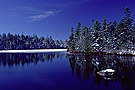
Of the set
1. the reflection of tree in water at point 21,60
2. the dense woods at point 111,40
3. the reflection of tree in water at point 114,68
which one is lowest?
the reflection of tree in water at point 21,60

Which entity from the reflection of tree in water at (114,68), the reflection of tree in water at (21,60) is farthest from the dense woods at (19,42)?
the reflection of tree in water at (114,68)

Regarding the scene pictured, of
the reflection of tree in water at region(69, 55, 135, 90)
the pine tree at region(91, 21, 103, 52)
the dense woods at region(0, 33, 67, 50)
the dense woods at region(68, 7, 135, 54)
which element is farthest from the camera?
the dense woods at region(0, 33, 67, 50)

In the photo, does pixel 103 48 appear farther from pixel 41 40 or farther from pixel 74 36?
pixel 41 40

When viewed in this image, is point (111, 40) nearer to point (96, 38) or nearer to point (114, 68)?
point (96, 38)

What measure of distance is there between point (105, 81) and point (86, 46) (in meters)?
57.7

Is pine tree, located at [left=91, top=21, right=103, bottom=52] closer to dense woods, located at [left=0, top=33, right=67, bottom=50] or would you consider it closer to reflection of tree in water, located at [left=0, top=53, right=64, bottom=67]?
reflection of tree in water, located at [left=0, top=53, right=64, bottom=67]

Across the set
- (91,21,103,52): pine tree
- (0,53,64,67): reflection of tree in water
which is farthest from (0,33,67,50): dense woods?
(91,21,103,52): pine tree

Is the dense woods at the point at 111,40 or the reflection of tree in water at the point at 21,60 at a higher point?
the dense woods at the point at 111,40

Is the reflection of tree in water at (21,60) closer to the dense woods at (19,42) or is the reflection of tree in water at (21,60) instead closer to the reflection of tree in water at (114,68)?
the reflection of tree in water at (114,68)

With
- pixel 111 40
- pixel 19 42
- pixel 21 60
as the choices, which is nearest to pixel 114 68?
pixel 21 60

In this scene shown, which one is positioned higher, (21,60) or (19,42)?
(19,42)

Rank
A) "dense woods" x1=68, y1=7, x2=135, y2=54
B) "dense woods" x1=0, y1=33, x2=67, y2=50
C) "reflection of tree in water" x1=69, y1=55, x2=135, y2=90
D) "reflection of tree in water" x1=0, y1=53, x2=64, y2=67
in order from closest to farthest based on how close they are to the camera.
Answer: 1. "reflection of tree in water" x1=69, y1=55, x2=135, y2=90
2. "reflection of tree in water" x1=0, y1=53, x2=64, y2=67
3. "dense woods" x1=68, y1=7, x2=135, y2=54
4. "dense woods" x1=0, y1=33, x2=67, y2=50

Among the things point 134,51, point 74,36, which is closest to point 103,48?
point 134,51

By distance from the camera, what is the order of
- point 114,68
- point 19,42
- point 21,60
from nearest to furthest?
point 114,68
point 21,60
point 19,42
